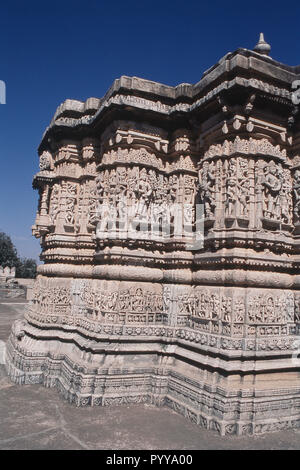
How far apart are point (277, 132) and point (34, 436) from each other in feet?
22.1

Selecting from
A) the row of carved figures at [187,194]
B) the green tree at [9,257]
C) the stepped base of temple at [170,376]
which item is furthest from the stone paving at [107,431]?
the green tree at [9,257]

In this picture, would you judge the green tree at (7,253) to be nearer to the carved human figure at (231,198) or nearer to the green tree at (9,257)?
the green tree at (9,257)

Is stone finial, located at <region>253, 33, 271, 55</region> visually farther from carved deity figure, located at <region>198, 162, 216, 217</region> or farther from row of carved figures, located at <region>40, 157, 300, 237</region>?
carved deity figure, located at <region>198, 162, 216, 217</region>

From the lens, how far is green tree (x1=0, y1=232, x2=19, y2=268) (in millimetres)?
57219

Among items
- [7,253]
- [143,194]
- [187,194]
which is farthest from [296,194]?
[7,253]

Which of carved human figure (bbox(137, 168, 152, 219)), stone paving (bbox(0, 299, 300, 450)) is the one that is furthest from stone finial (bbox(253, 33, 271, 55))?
stone paving (bbox(0, 299, 300, 450))

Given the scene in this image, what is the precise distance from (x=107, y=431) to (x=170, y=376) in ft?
6.00

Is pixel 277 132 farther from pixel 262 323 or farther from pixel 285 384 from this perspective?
pixel 285 384

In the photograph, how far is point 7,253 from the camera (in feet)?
191

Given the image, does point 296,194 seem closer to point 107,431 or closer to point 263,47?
point 263,47

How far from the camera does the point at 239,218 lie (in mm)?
6477

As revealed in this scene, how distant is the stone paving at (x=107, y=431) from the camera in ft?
16.8

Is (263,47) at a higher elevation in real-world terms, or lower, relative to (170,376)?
higher

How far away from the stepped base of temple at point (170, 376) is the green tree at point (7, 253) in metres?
52.4
